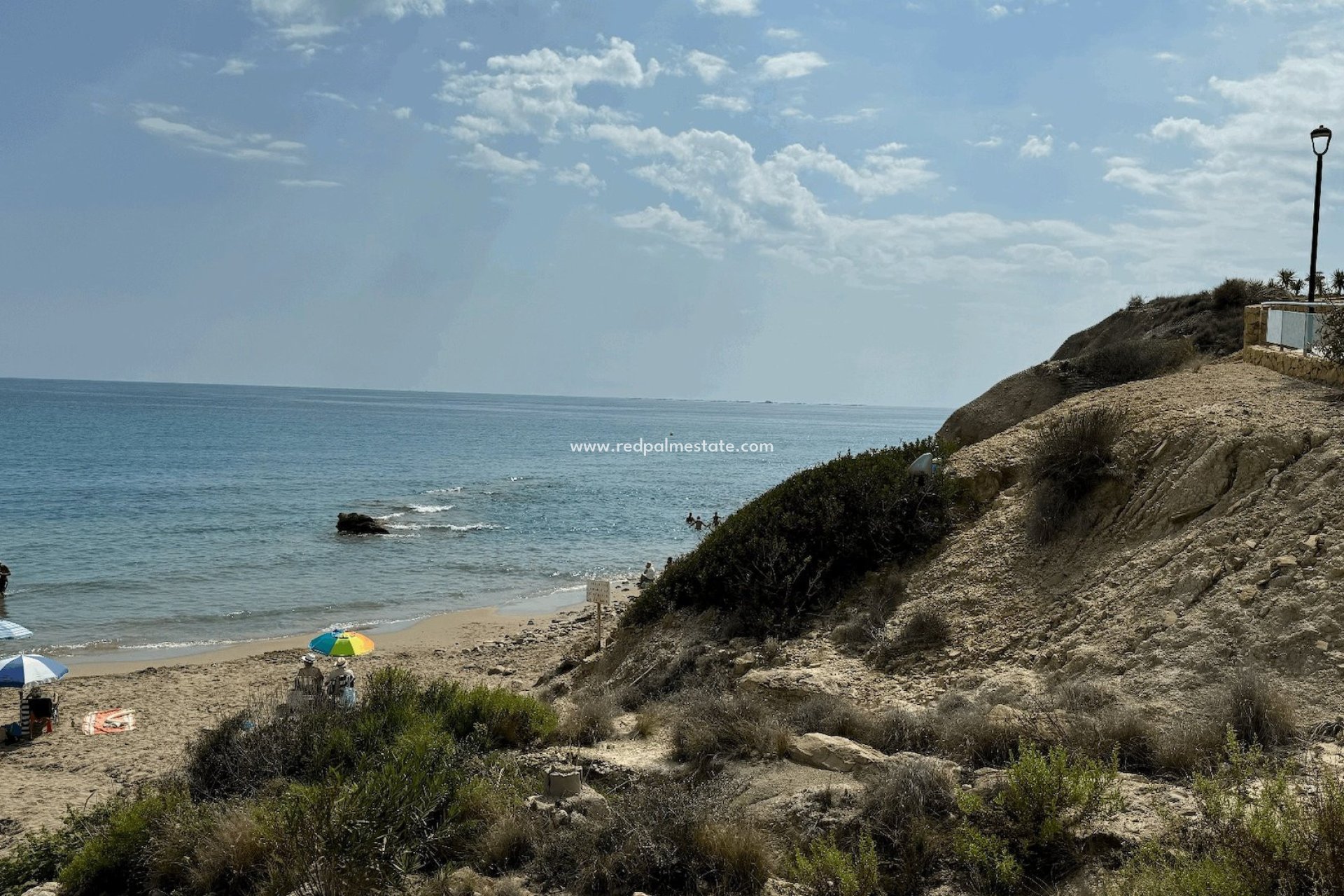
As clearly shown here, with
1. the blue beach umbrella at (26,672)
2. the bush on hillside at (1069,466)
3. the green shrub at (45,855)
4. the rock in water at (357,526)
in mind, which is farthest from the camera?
the rock in water at (357,526)

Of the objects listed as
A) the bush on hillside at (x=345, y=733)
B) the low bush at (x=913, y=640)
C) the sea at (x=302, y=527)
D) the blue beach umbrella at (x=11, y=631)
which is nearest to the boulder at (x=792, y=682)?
the low bush at (x=913, y=640)

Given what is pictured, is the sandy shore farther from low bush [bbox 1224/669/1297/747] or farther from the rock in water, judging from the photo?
the rock in water

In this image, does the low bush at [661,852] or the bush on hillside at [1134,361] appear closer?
the low bush at [661,852]

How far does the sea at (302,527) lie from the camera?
22859 millimetres

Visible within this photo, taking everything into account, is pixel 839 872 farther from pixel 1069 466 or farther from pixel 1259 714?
pixel 1069 466

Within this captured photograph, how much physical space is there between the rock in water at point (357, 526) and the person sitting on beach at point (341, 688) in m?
22.4

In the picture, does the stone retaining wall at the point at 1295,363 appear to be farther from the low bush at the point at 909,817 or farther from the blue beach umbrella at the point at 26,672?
the blue beach umbrella at the point at 26,672

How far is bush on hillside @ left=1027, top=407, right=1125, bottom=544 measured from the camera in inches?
431

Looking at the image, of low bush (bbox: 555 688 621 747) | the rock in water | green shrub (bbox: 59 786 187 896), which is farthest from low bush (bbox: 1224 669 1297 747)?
the rock in water

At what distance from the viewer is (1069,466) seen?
11.2m

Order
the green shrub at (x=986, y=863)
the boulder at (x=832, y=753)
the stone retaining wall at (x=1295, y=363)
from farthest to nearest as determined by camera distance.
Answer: the stone retaining wall at (x=1295, y=363)
the boulder at (x=832, y=753)
the green shrub at (x=986, y=863)

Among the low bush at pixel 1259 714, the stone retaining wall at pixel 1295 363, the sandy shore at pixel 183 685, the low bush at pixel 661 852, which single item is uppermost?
the stone retaining wall at pixel 1295 363

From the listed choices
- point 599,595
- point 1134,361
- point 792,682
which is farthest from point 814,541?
point 1134,361

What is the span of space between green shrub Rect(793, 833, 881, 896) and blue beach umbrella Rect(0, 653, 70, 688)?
44.4 ft
